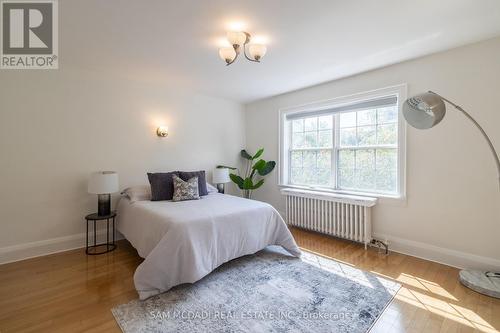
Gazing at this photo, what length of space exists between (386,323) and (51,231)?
379cm

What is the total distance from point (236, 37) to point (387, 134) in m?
2.33

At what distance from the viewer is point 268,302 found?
196 cm

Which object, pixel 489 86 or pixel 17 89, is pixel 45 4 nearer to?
pixel 17 89

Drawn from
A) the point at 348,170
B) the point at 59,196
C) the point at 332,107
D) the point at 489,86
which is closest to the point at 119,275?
the point at 59,196

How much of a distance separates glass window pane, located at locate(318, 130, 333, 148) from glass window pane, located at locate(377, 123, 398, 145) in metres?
0.73

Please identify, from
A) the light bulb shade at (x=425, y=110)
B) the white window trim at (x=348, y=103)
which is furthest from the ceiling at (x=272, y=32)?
the light bulb shade at (x=425, y=110)

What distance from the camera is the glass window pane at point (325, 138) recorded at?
3789 mm

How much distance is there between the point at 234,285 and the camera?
222 centimetres

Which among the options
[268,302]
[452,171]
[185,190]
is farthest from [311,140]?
[268,302]

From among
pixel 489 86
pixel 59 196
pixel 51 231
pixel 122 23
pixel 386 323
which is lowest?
pixel 386 323

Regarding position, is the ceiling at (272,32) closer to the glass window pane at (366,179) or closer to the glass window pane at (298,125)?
the glass window pane at (298,125)

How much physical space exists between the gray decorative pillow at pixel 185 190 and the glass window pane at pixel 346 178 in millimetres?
2192

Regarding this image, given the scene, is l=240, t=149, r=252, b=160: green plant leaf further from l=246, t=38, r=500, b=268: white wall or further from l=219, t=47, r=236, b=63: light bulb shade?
l=219, t=47, r=236, b=63: light bulb shade

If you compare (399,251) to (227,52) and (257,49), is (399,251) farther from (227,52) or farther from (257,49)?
(227,52)
